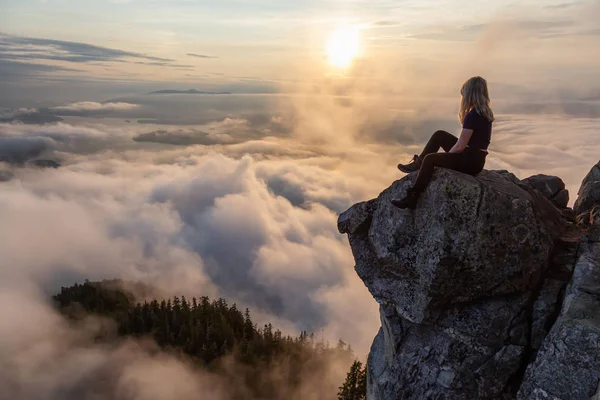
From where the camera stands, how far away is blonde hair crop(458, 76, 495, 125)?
15.2 meters

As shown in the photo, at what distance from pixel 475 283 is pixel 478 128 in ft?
19.9

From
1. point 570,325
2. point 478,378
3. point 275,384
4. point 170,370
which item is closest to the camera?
point 570,325

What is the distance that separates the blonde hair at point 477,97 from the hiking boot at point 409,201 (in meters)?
3.86

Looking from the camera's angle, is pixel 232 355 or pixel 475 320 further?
pixel 232 355

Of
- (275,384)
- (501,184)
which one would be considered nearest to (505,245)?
(501,184)

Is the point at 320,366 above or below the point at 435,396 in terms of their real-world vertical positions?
below

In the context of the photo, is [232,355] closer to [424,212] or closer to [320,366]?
[320,366]

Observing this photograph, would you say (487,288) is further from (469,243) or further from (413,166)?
(413,166)

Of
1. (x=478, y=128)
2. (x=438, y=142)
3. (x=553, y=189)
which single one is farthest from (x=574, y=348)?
(x=553, y=189)

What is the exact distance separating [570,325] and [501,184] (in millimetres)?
6049

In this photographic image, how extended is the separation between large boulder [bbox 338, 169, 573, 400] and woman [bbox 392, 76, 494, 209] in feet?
1.43

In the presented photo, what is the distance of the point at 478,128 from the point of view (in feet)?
50.7

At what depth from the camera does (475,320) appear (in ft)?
51.7

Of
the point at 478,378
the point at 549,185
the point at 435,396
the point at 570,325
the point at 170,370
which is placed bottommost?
the point at 170,370
